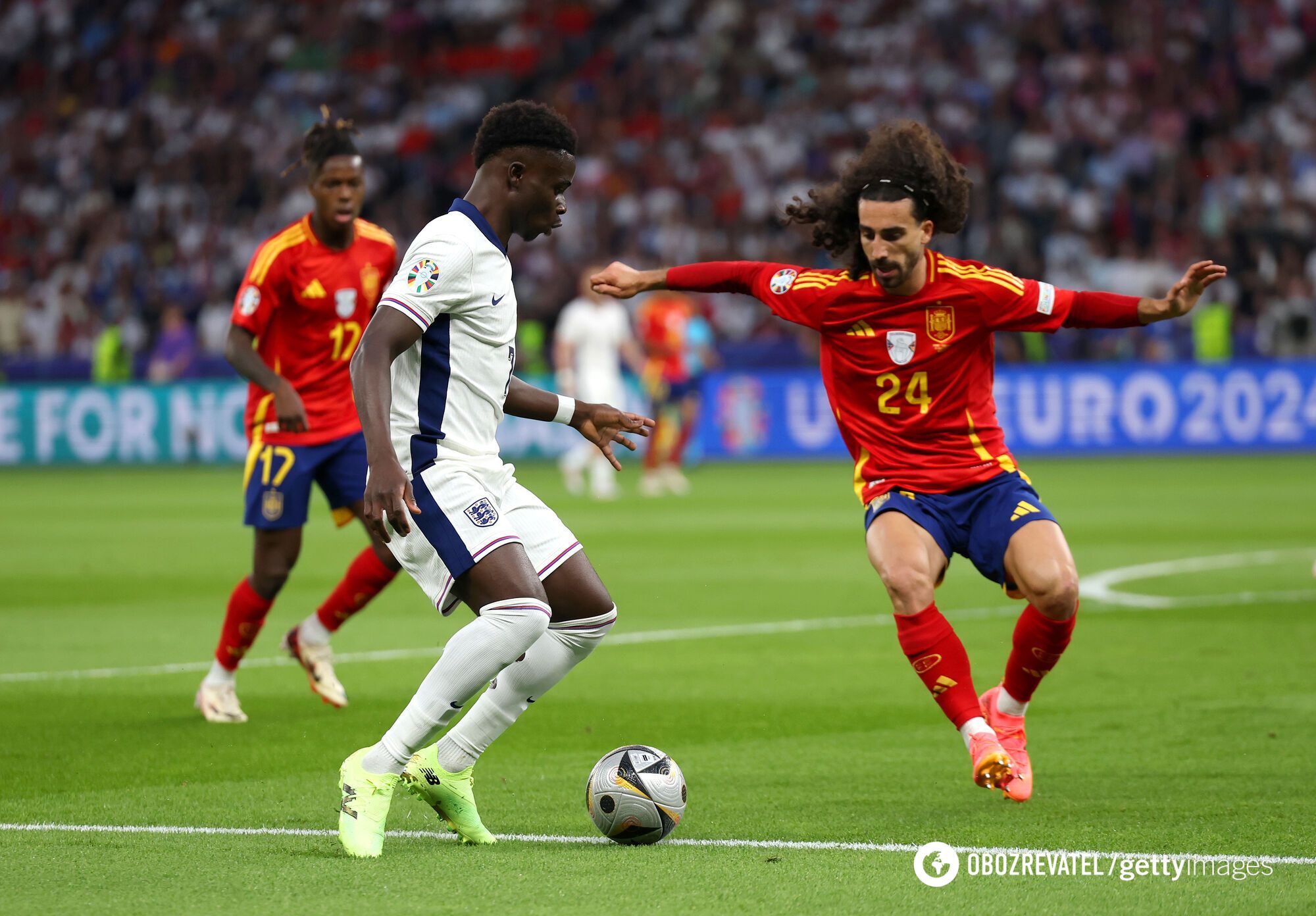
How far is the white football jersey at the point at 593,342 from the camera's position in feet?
68.6

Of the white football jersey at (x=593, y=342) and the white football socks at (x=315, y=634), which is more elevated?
the white football socks at (x=315, y=634)

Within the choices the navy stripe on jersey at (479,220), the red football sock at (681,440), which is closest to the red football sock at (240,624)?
the navy stripe on jersey at (479,220)

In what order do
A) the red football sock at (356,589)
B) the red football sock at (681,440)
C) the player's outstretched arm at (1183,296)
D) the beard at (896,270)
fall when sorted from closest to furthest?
the player's outstretched arm at (1183,296) < the beard at (896,270) < the red football sock at (356,589) < the red football sock at (681,440)

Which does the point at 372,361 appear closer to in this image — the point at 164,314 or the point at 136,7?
the point at 164,314

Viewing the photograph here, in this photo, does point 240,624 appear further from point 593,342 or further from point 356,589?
point 593,342

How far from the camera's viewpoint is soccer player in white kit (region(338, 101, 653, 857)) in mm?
A: 5070

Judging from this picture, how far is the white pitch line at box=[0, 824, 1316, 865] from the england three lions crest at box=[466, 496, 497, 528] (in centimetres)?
90

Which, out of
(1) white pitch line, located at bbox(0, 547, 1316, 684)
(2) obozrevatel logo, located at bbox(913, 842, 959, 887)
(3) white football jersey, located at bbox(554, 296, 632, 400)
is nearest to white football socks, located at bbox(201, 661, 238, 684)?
(1) white pitch line, located at bbox(0, 547, 1316, 684)

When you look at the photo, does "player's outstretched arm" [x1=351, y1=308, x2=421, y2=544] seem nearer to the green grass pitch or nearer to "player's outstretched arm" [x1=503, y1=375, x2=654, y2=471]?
"player's outstretched arm" [x1=503, y1=375, x2=654, y2=471]

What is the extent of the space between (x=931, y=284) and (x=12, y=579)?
29.2ft

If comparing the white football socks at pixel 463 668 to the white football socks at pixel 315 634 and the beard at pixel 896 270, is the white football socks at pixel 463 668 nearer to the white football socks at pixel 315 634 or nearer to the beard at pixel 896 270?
the beard at pixel 896 270

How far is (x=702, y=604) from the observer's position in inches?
451

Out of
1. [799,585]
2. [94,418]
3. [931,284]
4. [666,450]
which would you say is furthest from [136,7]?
[931,284]

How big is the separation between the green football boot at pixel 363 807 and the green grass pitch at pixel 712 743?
0.08m
